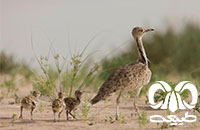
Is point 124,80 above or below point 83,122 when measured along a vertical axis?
above

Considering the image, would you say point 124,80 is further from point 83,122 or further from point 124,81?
point 83,122

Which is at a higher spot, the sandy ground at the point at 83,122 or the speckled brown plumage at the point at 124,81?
the speckled brown plumage at the point at 124,81

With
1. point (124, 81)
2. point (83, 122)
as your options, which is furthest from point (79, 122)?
point (124, 81)

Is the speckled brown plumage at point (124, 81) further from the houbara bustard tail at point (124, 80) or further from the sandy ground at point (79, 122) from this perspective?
the sandy ground at point (79, 122)

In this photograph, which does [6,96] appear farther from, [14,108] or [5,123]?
[5,123]

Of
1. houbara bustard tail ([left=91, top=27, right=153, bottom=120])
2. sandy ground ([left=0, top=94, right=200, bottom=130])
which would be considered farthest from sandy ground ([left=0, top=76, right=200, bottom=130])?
houbara bustard tail ([left=91, top=27, right=153, bottom=120])

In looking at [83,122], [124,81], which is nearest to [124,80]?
[124,81]

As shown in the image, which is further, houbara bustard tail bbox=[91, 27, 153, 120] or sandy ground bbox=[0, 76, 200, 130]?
houbara bustard tail bbox=[91, 27, 153, 120]

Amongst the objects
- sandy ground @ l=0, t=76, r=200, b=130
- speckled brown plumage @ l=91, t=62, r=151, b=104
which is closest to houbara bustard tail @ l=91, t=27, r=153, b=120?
speckled brown plumage @ l=91, t=62, r=151, b=104

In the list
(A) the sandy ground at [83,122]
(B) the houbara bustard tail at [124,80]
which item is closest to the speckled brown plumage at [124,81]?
(B) the houbara bustard tail at [124,80]

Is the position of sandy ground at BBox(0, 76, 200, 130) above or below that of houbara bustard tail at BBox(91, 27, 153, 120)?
below

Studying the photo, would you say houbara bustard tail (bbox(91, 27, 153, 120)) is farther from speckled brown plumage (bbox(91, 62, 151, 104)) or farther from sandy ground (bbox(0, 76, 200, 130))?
sandy ground (bbox(0, 76, 200, 130))

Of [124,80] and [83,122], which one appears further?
[124,80]

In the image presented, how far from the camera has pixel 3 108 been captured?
8664 mm
